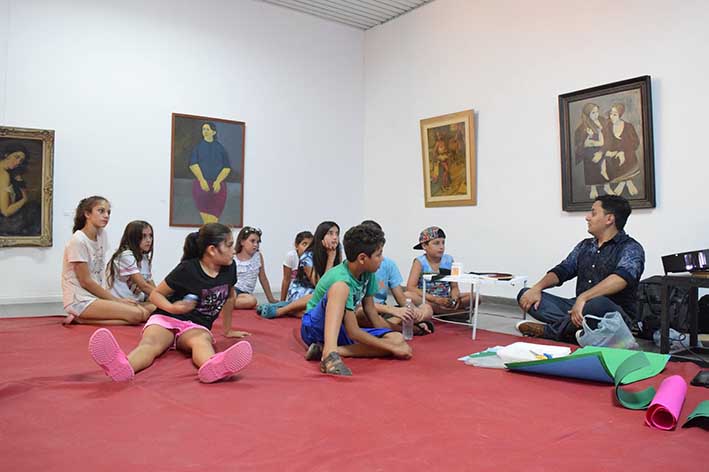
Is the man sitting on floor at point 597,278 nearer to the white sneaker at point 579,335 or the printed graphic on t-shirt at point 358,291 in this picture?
the white sneaker at point 579,335

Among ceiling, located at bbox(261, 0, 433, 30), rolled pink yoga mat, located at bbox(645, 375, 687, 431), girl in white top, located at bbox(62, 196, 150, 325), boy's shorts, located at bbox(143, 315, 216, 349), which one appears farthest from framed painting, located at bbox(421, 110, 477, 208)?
rolled pink yoga mat, located at bbox(645, 375, 687, 431)

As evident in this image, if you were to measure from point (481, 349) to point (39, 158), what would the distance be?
5.93m

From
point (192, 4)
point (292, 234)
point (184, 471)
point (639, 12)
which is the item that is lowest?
point (184, 471)

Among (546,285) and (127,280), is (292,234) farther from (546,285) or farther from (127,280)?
(546,285)

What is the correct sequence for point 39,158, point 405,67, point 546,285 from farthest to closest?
point 405,67 < point 39,158 < point 546,285

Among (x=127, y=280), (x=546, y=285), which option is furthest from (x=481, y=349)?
(x=127, y=280)

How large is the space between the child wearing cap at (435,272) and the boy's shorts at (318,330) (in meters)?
1.75

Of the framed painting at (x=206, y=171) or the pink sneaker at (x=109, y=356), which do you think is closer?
the pink sneaker at (x=109, y=356)

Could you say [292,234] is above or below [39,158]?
below

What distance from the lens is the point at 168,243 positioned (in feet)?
27.5

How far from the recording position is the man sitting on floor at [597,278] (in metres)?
4.68

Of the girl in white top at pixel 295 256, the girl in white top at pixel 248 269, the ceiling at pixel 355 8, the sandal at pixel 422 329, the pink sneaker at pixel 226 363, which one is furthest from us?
the ceiling at pixel 355 8

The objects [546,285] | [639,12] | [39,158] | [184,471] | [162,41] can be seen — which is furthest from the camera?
[162,41]

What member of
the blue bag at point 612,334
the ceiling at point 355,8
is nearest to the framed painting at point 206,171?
the ceiling at point 355,8
